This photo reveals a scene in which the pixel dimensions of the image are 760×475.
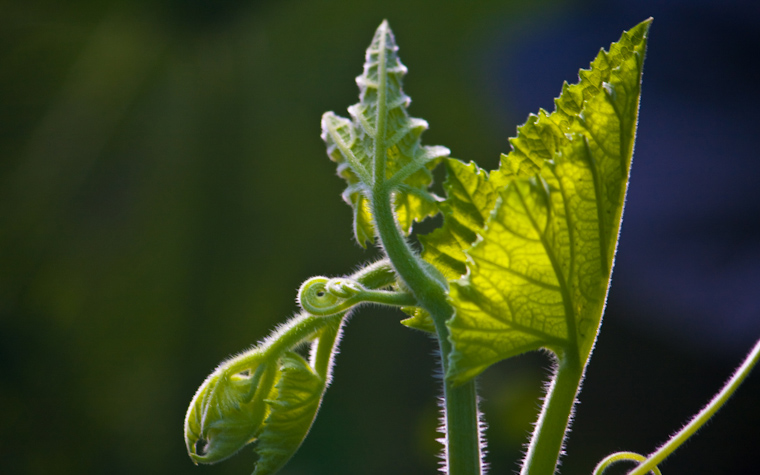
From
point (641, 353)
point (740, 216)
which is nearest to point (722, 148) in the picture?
point (740, 216)

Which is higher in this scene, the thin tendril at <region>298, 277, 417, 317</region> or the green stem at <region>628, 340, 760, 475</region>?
the thin tendril at <region>298, 277, 417, 317</region>

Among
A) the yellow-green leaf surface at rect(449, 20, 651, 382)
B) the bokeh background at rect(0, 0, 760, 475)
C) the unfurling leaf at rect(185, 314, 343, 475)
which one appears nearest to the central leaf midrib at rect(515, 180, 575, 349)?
the yellow-green leaf surface at rect(449, 20, 651, 382)

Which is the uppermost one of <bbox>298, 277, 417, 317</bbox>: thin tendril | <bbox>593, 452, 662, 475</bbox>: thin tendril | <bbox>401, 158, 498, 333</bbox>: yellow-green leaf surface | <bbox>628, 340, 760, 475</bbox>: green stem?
<bbox>401, 158, 498, 333</bbox>: yellow-green leaf surface

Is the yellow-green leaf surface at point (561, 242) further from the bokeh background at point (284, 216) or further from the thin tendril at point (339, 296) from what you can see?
the bokeh background at point (284, 216)

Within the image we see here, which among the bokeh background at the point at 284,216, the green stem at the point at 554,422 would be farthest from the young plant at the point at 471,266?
the bokeh background at the point at 284,216

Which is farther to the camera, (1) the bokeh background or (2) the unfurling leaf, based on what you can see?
(1) the bokeh background

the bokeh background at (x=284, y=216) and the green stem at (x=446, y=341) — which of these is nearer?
the green stem at (x=446, y=341)

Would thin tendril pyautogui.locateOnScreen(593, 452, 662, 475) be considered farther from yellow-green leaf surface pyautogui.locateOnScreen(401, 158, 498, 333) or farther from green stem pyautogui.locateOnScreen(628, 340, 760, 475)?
yellow-green leaf surface pyautogui.locateOnScreen(401, 158, 498, 333)
